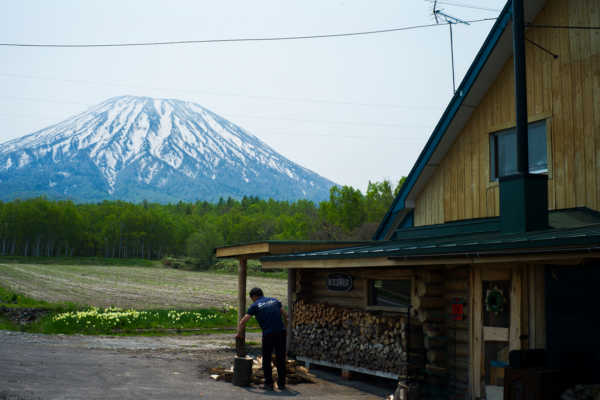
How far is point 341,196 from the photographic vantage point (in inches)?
3081

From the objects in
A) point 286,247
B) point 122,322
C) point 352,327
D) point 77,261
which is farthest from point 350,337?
point 77,261

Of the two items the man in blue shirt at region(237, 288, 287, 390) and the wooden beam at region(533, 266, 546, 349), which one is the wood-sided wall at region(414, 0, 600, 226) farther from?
the man in blue shirt at region(237, 288, 287, 390)

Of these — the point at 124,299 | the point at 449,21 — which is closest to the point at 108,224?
the point at 124,299

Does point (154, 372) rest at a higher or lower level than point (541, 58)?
lower

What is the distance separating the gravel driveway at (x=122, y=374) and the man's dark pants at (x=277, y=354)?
284mm

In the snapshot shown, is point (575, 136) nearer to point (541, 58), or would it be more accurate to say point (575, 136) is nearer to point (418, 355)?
point (541, 58)

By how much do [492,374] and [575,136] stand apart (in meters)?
4.84

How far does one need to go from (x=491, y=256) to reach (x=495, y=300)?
4.24 ft

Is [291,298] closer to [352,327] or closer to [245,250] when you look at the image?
[245,250]

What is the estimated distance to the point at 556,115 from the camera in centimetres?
1255

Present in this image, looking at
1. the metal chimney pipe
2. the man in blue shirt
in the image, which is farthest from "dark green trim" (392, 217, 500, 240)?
the man in blue shirt

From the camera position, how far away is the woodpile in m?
12.9

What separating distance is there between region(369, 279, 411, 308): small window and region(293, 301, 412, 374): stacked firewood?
61cm

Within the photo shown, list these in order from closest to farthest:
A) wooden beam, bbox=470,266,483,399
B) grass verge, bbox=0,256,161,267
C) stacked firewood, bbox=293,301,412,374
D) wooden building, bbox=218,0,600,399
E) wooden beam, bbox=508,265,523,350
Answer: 1. wooden building, bbox=218,0,600,399
2. wooden beam, bbox=508,265,523,350
3. wooden beam, bbox=470,266,483,399
4. stacked firewood, bbox=293,301,412,374
5. grass verge, bbox=0,256,161,267
